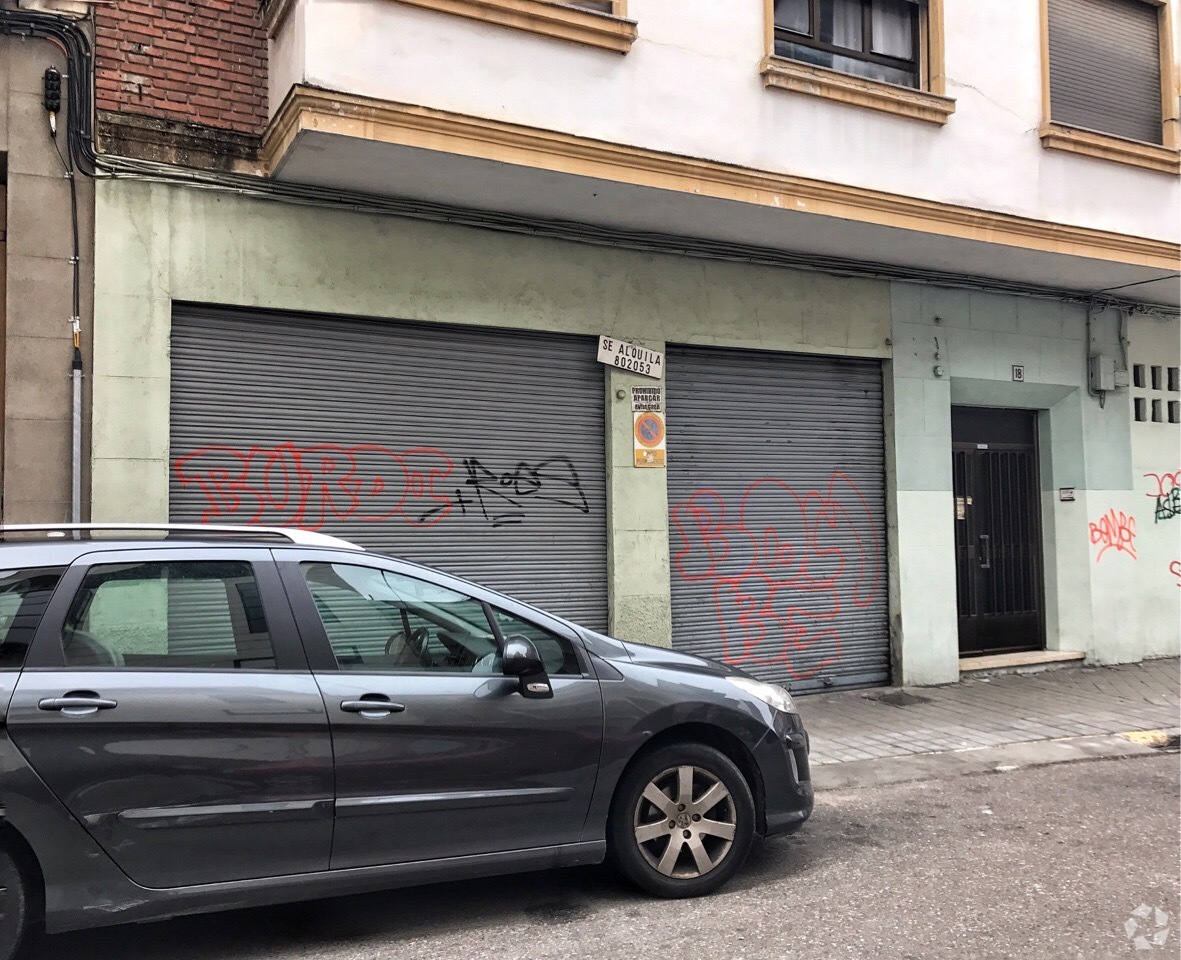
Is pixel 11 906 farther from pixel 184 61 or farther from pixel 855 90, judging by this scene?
pixel 855 90

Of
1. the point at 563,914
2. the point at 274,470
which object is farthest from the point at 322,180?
the point at 563,914

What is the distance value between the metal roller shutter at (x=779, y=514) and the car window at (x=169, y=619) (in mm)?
5384

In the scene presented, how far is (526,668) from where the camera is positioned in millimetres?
4188

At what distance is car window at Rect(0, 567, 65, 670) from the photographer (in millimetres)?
3600

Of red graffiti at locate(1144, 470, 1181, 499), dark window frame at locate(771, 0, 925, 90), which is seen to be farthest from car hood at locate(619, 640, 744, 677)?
red graffiti at locate(1144, 470, 1181, 499)

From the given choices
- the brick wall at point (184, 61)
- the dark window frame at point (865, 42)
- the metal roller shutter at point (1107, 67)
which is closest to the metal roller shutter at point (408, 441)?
the brick wall at point (184, 61)

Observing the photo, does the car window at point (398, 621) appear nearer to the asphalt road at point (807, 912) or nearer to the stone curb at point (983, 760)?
the asphalt road at point (807, 912)

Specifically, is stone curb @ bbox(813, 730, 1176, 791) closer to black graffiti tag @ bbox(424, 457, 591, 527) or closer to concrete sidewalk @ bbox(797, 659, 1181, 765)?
concrete sidewalk @ bbox(797, 659, 1181, 765)

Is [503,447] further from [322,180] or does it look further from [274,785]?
[274,785]

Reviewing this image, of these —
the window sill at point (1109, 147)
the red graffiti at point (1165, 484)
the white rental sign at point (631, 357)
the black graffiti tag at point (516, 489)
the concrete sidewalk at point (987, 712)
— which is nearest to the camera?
the concrete sidewalk at point (987, 712)

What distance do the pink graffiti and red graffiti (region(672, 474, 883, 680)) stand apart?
239cm

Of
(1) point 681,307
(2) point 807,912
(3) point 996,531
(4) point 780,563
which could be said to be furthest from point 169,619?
(3) point 996,531

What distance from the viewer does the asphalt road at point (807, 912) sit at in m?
4.01

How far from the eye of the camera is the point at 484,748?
162 inches
